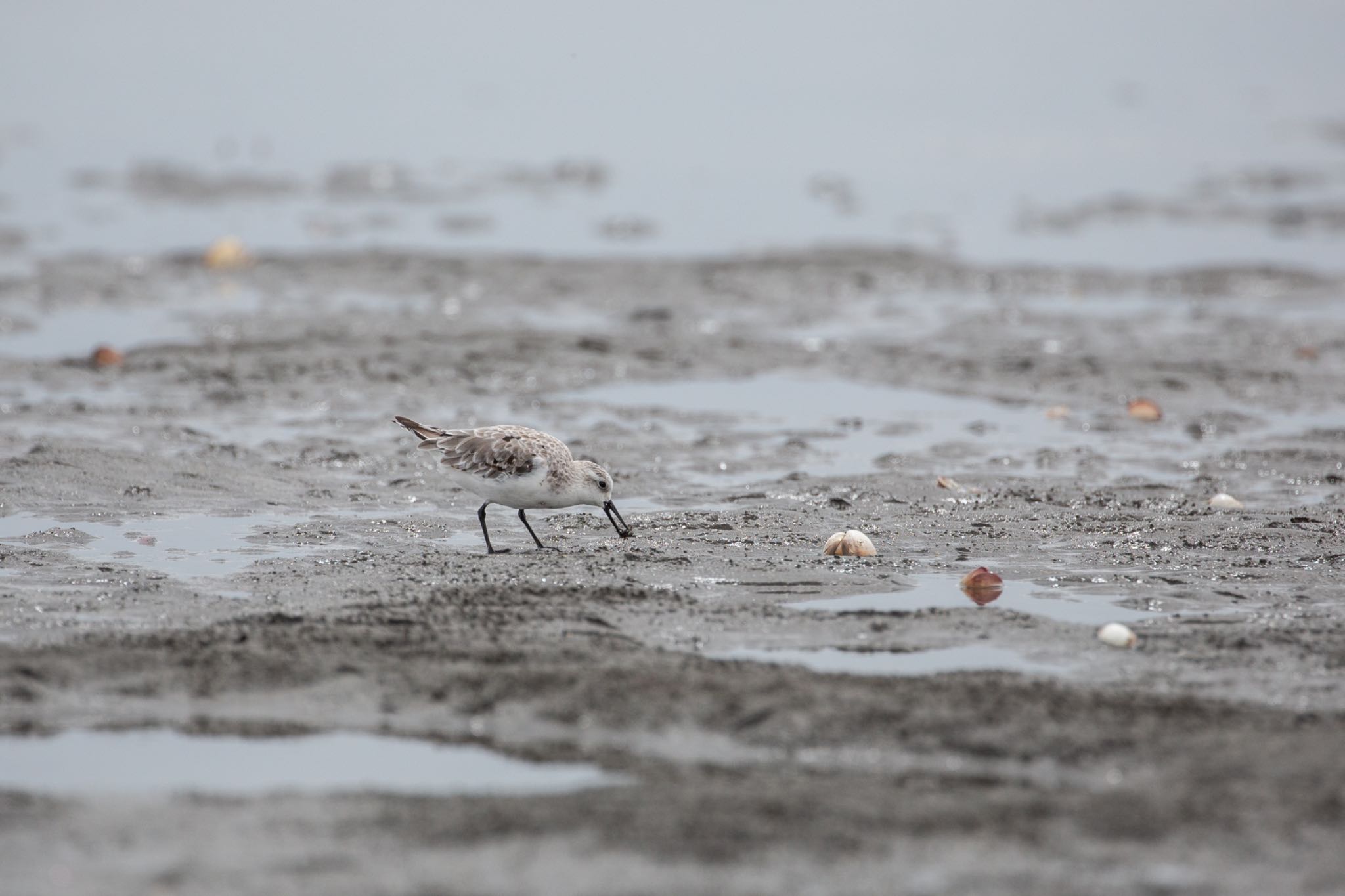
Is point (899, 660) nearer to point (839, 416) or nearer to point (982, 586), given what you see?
point (982, 586)

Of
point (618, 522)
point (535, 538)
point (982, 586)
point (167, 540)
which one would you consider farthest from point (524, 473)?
point (982, 586)

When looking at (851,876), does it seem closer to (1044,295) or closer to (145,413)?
(145,413)

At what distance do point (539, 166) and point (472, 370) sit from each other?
15871 millimetres

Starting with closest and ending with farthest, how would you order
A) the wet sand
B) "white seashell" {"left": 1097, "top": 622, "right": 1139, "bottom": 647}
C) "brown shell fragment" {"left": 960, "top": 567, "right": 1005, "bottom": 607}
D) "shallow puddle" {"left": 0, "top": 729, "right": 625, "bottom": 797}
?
the wet sand < "shallow puddle" {"left": 0, "top": 729, "right": 625, "bottom": 797} < "white seashell" {"left": 1097, "top": 622, "right": 1139, "bottom": 647} < "brown shell fragment" {"left": 960, "top": 567, "right": 1005, "bottom": 607}

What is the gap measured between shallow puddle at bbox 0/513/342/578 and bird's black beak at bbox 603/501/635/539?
1821 mm

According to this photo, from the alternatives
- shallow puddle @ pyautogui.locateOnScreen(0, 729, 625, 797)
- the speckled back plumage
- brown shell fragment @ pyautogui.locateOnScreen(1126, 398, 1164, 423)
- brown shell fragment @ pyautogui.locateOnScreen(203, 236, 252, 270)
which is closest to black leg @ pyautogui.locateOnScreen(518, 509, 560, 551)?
the speckled back plumage

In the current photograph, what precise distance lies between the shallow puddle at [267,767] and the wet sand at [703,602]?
106 millimetres

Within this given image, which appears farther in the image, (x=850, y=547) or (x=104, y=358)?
(x=104, y=358)

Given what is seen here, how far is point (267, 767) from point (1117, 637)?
422 cm

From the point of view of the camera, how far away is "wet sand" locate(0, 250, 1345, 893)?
5934 mm

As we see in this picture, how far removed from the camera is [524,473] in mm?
9992

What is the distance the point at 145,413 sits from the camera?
44.5 feet

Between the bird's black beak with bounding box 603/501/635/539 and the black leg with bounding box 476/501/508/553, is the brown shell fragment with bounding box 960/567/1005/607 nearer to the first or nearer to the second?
the bird's black beak with bounding box 603/501/635/539

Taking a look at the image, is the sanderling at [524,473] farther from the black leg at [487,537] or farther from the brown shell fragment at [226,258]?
the brown shell fragment at [226,258]
